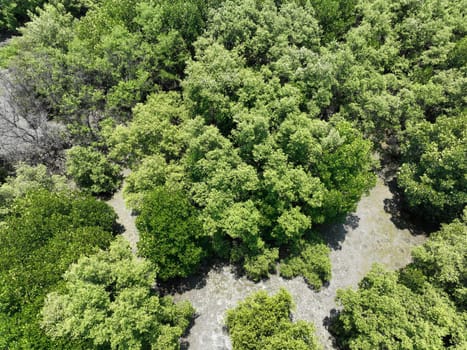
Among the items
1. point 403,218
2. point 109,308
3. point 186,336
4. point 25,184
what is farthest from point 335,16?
point 109,308

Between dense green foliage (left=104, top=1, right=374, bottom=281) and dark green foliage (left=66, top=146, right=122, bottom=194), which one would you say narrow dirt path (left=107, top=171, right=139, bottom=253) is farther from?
dense green foliage (left=104, top=1, right=374, bottom=281)

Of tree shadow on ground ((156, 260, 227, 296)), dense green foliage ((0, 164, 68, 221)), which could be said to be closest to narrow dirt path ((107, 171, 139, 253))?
tree shadow on ground ((156, 260, 227, 296))

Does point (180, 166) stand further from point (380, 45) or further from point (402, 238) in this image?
point (380, 45)

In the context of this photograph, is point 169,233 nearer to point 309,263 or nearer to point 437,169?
point 309,263

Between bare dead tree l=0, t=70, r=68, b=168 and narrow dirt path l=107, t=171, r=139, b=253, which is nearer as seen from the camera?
narrow dirt path l=107, t=171, r=139, b=253

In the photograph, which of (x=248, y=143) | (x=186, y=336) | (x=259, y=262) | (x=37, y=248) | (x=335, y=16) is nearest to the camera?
(x=37, y=248)

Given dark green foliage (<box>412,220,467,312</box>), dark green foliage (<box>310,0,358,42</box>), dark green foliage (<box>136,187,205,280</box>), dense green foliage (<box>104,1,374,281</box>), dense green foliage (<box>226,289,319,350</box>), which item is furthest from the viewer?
dark green foliage (<box>310,0,358,42</box>)
